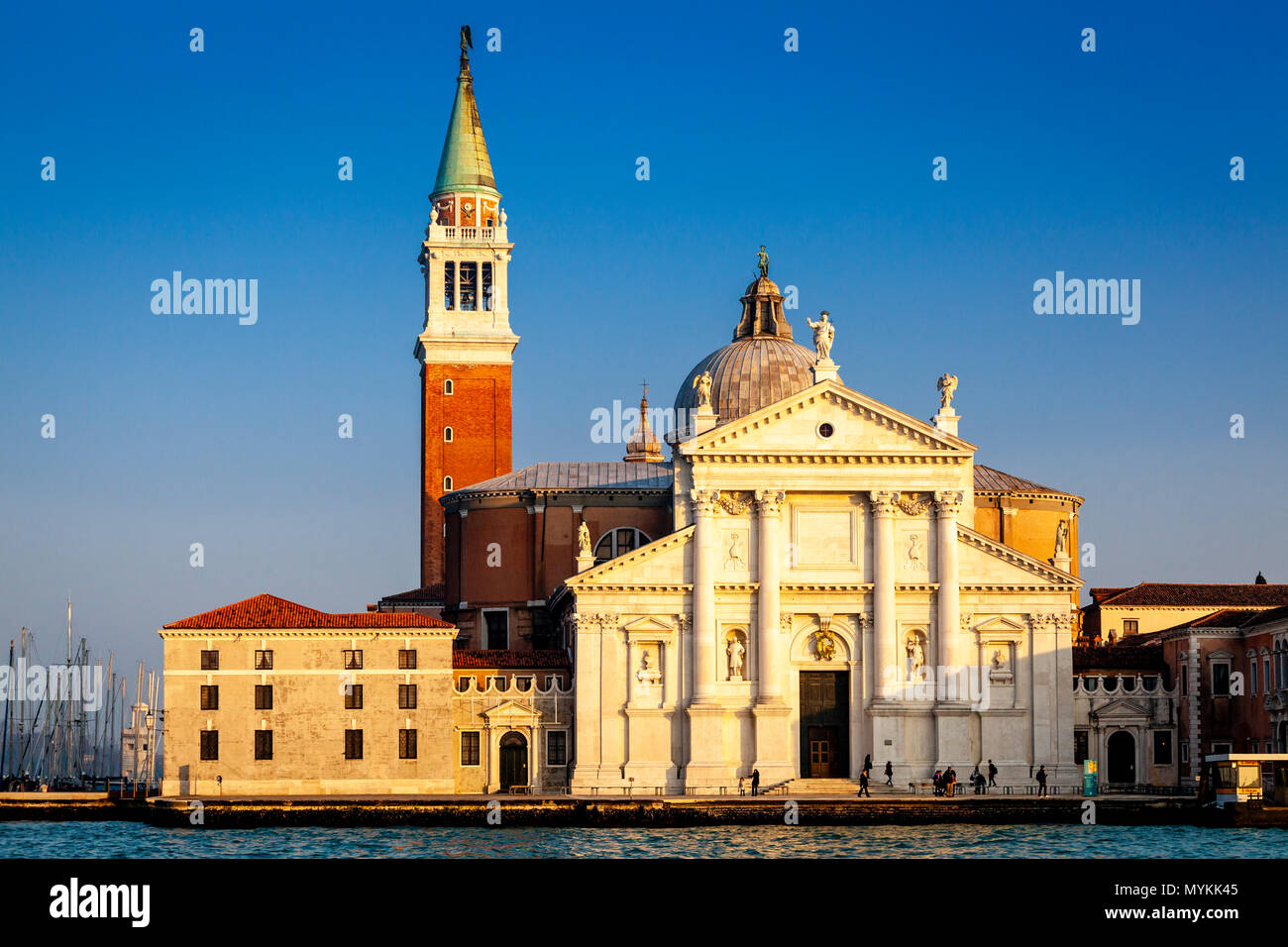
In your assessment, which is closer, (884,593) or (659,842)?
(659,842)

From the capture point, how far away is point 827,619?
48250 millimetres

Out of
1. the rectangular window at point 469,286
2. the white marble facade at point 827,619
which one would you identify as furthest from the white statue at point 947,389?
the rectangular window at point 469,286

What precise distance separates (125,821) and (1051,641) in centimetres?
2480

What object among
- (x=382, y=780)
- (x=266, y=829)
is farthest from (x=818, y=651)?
(x=266, y=829)

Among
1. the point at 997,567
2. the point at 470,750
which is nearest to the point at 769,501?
the point at 997,567

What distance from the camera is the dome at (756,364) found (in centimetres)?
5800

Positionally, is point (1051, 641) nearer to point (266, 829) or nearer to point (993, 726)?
point (993, 726)

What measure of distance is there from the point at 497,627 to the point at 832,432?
13.6 metres

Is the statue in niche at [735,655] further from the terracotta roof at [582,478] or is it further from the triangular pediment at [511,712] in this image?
the terracotta roof at [582,478]

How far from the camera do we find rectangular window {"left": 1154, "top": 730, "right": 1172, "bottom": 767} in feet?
163

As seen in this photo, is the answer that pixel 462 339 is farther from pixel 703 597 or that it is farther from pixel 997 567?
pixel 997 567

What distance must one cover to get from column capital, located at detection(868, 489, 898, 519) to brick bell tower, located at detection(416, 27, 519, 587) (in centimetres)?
2277

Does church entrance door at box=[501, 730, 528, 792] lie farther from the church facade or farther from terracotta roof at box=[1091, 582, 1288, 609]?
terracotta roof at box=[1091, 582, 1288, 609]

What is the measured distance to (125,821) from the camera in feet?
151
